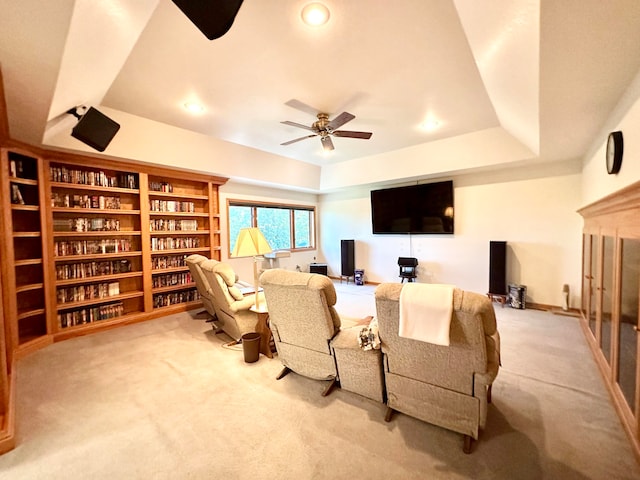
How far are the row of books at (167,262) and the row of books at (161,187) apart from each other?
110 cm

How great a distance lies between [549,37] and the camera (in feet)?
4.68

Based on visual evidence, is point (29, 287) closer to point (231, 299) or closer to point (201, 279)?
point (201, 279)

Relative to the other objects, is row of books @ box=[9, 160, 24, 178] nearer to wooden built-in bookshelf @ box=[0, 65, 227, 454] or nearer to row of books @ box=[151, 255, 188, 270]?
wooden built-in bookshelf @ box=[0, 65, 227, 454]

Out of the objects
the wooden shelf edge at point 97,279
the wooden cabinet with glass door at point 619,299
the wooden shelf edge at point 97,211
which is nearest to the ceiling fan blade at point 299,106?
the wooden cabinet with glass door at point 619,299

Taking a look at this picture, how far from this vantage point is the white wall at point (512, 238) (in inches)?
166

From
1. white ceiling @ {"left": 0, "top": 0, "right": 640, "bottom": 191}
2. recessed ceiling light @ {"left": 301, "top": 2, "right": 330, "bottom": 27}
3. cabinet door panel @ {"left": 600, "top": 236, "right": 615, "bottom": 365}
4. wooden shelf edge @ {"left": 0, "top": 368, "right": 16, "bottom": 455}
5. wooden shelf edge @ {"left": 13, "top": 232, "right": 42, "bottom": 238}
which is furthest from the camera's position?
wooden shelf edge @ {"left": 13, "top": 232, "right": 42, "bottom": 238}

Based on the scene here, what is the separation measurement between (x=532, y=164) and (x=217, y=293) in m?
5.20

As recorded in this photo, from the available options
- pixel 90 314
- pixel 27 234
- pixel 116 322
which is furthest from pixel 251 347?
pixel 27 234

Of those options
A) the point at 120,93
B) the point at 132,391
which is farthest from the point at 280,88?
the point at 132,391

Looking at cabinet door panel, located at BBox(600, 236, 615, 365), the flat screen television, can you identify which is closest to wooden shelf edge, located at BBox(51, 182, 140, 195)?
the flat screen television

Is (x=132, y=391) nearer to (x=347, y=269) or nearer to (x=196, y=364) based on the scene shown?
(x=196, y=364)

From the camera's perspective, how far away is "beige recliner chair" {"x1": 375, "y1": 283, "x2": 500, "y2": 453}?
1431mm

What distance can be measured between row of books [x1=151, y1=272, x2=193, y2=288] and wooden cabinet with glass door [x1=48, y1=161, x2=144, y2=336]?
212 mm

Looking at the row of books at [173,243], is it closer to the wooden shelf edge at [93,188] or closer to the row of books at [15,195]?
the wooden shelf edge at [93,188]
